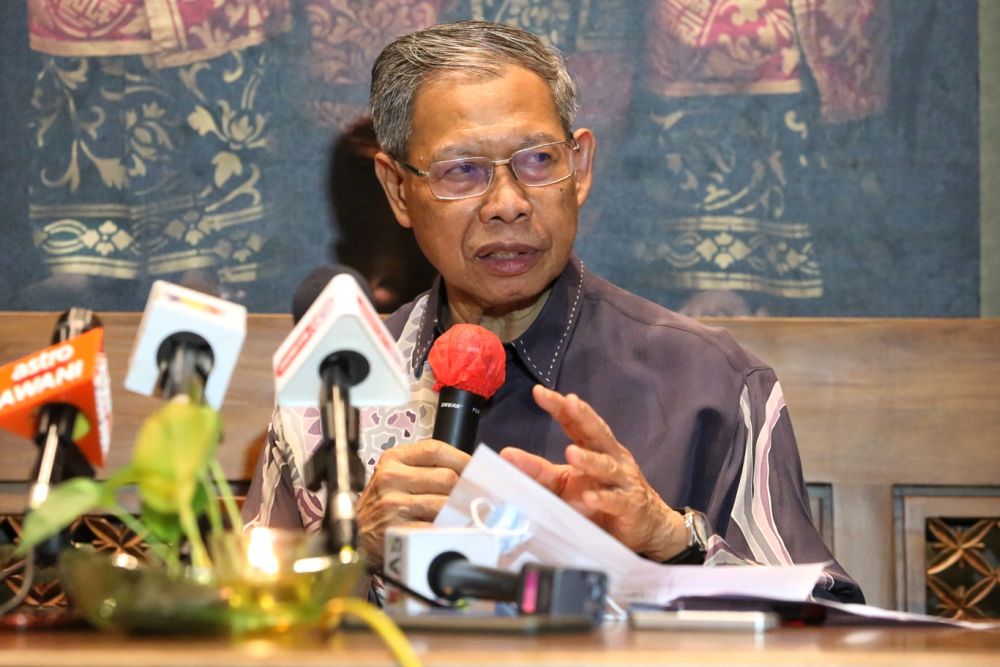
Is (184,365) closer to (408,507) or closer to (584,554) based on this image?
(584,554)

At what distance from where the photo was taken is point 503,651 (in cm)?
91

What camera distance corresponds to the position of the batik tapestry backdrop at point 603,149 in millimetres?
2723

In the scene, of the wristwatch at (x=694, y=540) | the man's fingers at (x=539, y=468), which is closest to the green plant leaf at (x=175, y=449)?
the man's fingers at (x=539, y=468)

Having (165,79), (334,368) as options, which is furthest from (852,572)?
(165,79)

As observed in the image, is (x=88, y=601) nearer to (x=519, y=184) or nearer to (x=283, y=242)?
(x=519, y=184)

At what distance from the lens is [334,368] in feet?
4.12

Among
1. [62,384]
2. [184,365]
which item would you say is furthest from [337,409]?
[62,384]

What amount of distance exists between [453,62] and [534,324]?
485 millimetres

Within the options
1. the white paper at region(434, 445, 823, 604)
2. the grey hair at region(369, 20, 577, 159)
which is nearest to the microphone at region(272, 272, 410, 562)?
the white paper at region(434, 445, 823, 604)

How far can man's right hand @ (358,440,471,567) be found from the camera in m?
1.71

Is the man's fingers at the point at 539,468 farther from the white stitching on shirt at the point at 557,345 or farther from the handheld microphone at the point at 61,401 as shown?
the white stitching on shirt at the point at 557,345

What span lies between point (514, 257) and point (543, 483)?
2.23 feet

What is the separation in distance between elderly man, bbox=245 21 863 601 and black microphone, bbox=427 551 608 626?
0.84 m

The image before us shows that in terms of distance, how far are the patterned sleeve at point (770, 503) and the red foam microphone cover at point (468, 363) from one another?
15.0 inches
